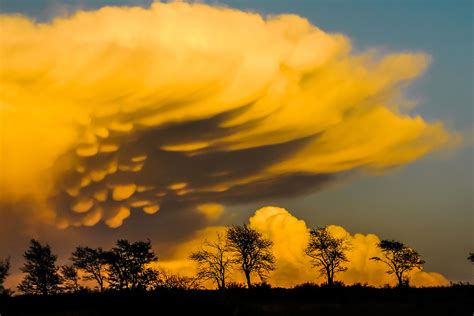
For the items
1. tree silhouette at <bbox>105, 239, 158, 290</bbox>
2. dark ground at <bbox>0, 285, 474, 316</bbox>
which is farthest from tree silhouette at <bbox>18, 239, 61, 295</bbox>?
dark ground at <bbox>0, 285, 474, 316</bbox>

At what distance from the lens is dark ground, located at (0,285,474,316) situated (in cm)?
2452

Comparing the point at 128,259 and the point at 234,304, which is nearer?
the point at 234,304

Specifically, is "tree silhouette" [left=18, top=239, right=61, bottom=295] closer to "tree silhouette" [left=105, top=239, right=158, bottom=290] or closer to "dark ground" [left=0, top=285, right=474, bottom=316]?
"tree silhouette" [left=105, top=239, right=158, bottom=290]

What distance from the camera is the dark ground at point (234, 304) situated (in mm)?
24516

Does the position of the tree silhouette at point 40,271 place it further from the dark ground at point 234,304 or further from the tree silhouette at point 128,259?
the dark ground at point 234,304

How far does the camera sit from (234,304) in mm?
26016

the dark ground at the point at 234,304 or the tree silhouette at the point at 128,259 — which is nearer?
the dark ground at the point at 234,304

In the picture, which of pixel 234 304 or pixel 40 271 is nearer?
pixel 234 304

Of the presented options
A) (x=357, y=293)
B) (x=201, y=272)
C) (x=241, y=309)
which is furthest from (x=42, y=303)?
(x=201, y=272)

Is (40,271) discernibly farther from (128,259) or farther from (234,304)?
(234,304)

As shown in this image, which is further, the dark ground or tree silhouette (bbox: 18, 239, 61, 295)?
tree silhouette (bbox: 18, 239, 61, 295)

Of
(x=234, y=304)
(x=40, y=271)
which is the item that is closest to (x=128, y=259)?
(x=40, y=271)

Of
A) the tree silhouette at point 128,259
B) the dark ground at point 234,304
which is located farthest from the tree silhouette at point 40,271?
the dark ground at point 234,304

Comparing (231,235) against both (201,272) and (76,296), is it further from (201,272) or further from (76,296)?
(76,296)
